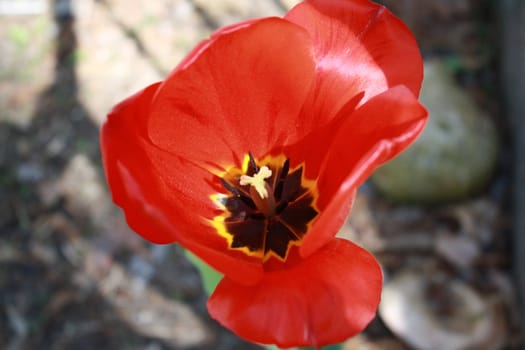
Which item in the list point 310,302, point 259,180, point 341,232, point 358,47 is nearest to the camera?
point 310,302

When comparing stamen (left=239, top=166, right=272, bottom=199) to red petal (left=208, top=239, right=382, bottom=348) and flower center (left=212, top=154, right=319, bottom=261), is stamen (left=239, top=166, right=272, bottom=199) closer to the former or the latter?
flower center (left=212, top=154, right=319, bottom=261)

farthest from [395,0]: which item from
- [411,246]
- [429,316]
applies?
[429,316]

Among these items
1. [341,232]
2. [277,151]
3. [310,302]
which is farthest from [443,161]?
[310,302]

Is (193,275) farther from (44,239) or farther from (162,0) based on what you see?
(162,0)

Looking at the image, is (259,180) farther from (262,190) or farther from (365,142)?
(365,142)

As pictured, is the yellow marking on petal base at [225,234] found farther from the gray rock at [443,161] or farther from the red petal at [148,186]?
the gray rock at [443,161]

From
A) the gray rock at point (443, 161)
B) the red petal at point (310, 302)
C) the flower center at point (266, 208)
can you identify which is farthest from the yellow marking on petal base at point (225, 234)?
the gray rock at point (443, 161)
